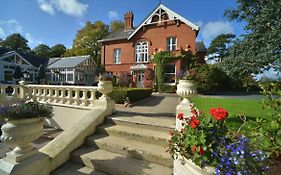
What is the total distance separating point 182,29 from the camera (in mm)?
18109

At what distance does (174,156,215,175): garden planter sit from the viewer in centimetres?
214

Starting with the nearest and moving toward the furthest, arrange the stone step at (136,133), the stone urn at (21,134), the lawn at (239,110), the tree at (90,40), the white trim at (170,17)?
the stone urn at (21,134) → the stone step at (136,133) → the lawn at (239,110) → the white trim at (170,17) → the tree at (90,40)

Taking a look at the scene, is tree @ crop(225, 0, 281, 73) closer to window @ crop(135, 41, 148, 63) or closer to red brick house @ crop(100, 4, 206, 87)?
Answer: red brick house @ crop(100, 4, 206, 87)

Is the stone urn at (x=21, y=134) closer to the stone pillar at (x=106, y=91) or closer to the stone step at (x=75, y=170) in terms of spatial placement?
the stone step at (x=75, y=170)

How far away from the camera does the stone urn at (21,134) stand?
2768mm

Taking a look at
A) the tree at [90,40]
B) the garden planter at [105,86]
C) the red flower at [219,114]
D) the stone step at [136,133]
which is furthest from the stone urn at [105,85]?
the tree at [90,40]

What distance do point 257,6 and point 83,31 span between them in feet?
122

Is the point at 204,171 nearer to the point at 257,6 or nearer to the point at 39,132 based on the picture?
the point at 39,132

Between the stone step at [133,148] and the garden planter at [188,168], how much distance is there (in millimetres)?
500

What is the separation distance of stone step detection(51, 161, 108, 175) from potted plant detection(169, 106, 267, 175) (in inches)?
67.2

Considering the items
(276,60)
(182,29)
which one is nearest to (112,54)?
(182,29)

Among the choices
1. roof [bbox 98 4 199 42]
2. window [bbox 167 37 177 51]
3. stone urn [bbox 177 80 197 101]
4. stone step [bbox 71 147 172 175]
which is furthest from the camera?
window [bbox 167 37 177 51]

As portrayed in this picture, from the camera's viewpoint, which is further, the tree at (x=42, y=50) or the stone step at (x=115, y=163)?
the tree at (x=42, y=50)

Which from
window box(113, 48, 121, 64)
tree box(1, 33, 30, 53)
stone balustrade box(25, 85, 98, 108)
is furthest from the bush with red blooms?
tree box(1, 33, 30, 53)
